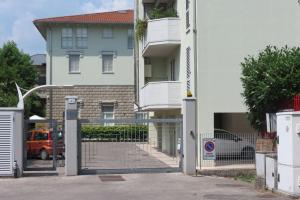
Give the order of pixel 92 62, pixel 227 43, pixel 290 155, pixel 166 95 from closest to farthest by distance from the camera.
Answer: pixel 290 155 → pixel 227 43 → pixel 166 95 → pixel 92 62

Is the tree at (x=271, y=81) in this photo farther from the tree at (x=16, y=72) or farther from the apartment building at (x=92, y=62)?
the tree at (x=16, y=72)

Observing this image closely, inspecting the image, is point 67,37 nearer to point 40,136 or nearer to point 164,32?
point 40,136

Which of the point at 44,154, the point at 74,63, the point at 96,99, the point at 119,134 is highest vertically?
the point at 74,63

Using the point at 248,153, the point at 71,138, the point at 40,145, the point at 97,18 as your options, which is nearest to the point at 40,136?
the point at 40,145

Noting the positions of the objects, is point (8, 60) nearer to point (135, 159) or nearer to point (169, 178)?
point (135, 159)

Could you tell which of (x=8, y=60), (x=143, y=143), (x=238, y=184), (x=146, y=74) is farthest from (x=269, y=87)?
(x=8, y=60)

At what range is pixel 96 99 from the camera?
5378 cm

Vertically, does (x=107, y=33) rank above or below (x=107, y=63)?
above

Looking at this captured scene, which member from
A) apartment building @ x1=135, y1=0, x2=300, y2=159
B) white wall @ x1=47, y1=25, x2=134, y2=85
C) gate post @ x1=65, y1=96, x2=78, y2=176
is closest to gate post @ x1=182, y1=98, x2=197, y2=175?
apartment building @ x1=135, y1=0, x2=300, y2=159

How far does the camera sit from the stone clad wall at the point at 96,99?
2106 inches

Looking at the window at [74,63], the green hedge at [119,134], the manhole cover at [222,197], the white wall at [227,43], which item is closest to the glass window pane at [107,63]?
the window at [74,63]

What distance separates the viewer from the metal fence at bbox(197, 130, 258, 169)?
22.1 m

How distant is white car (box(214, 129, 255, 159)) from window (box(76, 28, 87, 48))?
34334mm

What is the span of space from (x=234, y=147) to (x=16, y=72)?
134 ft
